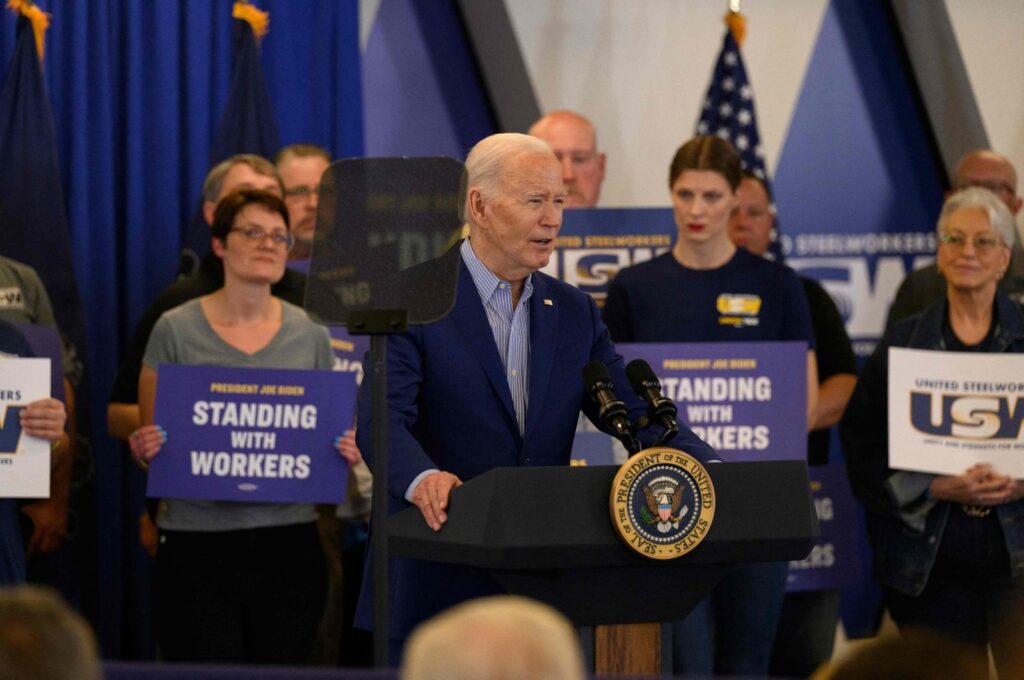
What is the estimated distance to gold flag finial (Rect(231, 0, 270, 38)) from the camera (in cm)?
640

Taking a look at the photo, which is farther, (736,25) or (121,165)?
(736,25)

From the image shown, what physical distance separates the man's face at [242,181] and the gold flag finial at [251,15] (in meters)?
0.95

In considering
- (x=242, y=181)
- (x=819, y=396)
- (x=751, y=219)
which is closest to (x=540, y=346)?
(x=242, y=181)

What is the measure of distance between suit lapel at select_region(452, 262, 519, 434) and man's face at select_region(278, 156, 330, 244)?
2569 mm

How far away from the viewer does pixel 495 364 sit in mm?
3484

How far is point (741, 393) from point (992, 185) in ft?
6.07

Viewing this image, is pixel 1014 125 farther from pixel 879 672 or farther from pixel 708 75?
pixel 879 672

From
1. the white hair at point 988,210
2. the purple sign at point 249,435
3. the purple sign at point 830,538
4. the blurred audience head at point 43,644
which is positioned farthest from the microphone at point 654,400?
the purple sign at point 830,538

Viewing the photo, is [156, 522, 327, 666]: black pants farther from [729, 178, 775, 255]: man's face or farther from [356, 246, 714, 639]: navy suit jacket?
[729, 178, 775, 255]: man's face

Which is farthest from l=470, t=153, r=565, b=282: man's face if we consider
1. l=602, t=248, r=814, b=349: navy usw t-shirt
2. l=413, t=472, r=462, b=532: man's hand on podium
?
l=602, t=248, r=814, b=349: navy usw t-shirt

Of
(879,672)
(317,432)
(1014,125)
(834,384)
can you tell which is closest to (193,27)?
(317,432)

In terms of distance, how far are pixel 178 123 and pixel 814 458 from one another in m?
3.03

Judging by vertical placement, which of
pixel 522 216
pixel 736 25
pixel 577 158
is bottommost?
pixel 522 216

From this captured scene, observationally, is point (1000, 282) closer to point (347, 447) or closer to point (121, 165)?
point (347, 447)
